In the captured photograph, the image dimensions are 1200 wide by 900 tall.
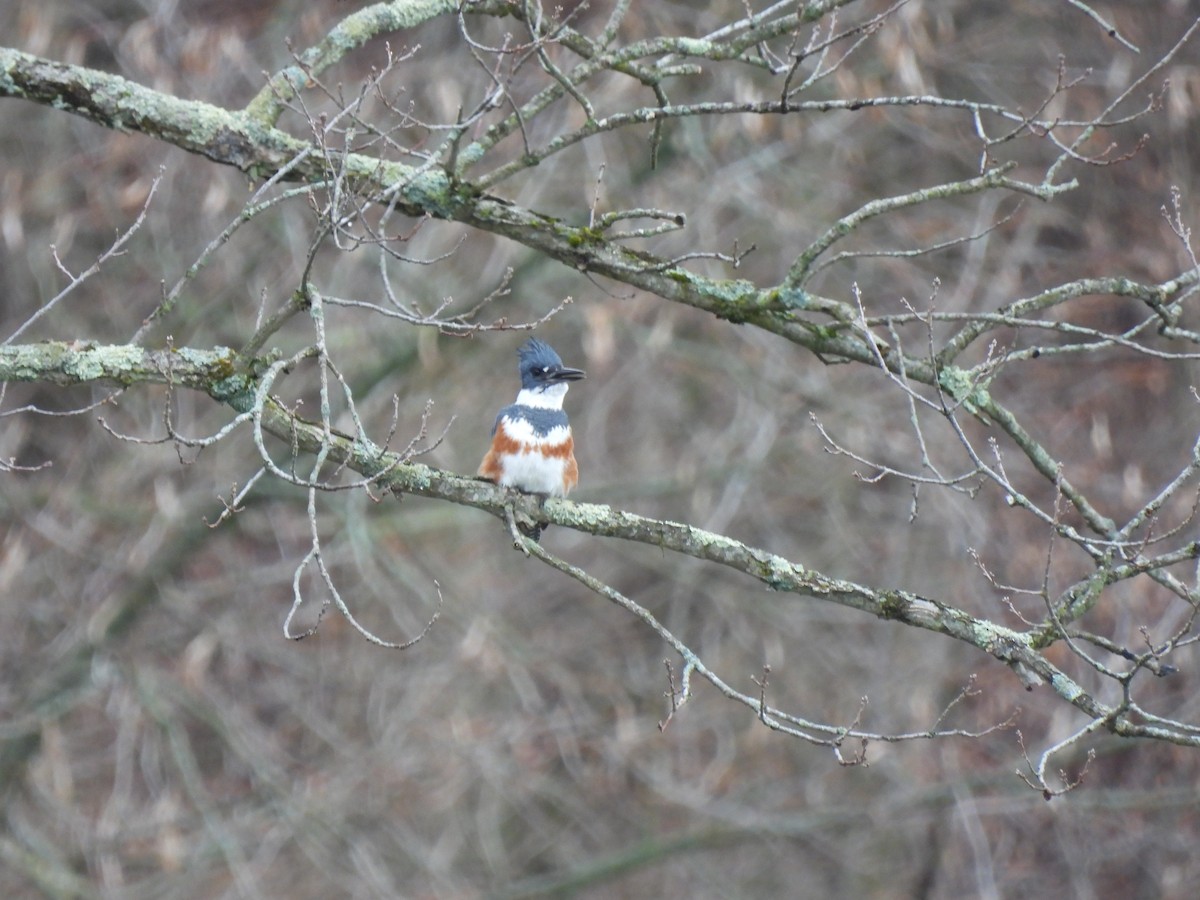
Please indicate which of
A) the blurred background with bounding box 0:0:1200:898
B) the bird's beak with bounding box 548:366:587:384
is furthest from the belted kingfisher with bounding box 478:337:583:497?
the blurred background with bounding box 0:0:1200:898

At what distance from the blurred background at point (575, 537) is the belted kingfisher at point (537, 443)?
204cm

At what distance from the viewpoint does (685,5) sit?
9.46 metres

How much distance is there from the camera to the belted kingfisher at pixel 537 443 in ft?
19.4

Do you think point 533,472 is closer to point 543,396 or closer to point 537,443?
point 537,443

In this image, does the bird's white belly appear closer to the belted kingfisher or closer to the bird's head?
the belted kingfisher

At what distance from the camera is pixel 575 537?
1041 centimetres

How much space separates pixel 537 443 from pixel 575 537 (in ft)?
14.6

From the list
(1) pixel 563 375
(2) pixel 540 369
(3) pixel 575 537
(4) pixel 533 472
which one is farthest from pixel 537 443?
(3) pixel 575 537

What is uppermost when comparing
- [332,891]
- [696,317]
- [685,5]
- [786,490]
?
[685,5]

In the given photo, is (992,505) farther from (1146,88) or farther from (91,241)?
(91,241)

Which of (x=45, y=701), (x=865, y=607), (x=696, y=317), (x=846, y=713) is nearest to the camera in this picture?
(x=865, y=607)

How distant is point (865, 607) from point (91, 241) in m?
6.63

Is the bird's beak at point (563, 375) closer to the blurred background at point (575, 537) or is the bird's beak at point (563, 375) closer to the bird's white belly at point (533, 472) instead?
the bird's white belly at point (533, 472)

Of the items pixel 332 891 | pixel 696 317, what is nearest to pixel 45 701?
pixel 332 891
